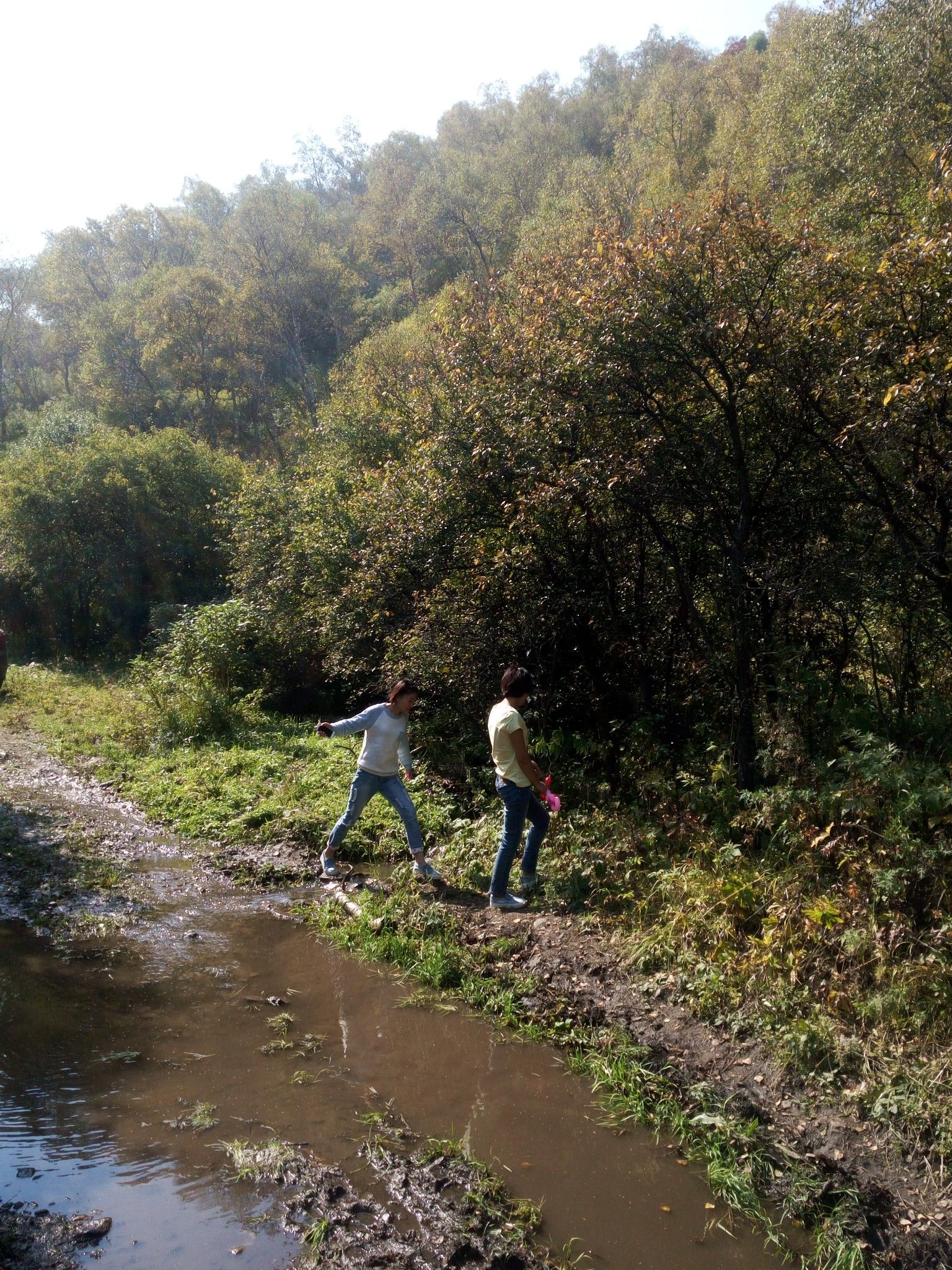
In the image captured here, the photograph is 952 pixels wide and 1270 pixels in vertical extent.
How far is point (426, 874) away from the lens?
7500 millimetres

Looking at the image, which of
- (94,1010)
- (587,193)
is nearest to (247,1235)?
(94,1010)

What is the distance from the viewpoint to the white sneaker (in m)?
7.47

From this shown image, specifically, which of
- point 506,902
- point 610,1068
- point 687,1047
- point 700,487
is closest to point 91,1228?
point 610,1068

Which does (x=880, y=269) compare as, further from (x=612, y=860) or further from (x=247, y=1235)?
(x=247, y=1235)

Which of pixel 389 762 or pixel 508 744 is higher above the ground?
pixel 508 744

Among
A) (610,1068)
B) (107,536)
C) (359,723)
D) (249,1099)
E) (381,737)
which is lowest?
(610,1068)

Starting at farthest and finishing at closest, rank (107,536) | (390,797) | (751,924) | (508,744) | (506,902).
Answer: (107,536) < (390,797) < (506,902) < (508,744) < (751,924)

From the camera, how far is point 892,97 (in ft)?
55.9

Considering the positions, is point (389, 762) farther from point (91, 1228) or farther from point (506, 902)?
point (91, 1228)

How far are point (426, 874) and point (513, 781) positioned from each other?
55.5 inches

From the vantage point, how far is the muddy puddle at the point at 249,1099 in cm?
385

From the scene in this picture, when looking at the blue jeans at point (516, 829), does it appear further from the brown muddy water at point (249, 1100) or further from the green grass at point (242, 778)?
the green grass at point (242, 778)

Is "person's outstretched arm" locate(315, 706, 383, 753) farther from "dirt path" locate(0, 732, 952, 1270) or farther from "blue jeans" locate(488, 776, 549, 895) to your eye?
"dirt path" locate(0, 732, 952, 1270)

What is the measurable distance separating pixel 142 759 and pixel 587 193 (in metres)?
29.3
